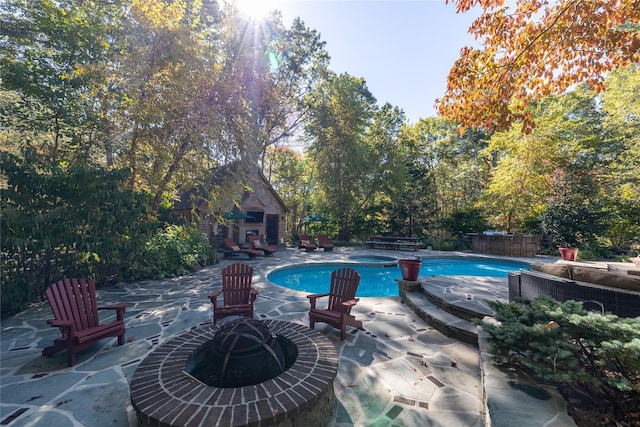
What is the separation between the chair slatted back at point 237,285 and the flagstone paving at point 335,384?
577 mm

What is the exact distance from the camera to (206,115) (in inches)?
336

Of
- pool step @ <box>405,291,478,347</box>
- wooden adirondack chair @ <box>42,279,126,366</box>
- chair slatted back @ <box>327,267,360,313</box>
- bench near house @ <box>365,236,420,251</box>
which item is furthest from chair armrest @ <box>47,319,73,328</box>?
bench near house @ <box>365,236,420,251</box>

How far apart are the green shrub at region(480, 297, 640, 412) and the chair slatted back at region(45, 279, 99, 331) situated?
4733 millimetres

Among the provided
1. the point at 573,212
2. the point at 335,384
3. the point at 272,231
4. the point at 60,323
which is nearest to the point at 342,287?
the point at 335,384

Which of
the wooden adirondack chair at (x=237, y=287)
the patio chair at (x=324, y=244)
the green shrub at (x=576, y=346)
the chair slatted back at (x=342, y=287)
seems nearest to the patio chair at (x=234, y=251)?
the patio chair at (x=324, y=244)

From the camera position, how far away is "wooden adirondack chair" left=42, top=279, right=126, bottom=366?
3.21m

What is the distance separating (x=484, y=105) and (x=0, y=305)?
862 cm

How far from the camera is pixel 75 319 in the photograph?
11.4 feet

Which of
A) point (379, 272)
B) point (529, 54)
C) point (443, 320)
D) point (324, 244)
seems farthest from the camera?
point (324, 244)

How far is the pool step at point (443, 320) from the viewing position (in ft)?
12.8

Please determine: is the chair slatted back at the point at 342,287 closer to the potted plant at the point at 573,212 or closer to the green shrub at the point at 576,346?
the green shrub at the point at 576,346

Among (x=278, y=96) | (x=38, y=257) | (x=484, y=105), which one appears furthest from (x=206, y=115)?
(x=484, y=105)

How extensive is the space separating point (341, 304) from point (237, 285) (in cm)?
186

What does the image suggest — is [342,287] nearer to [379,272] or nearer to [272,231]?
[379,272]
